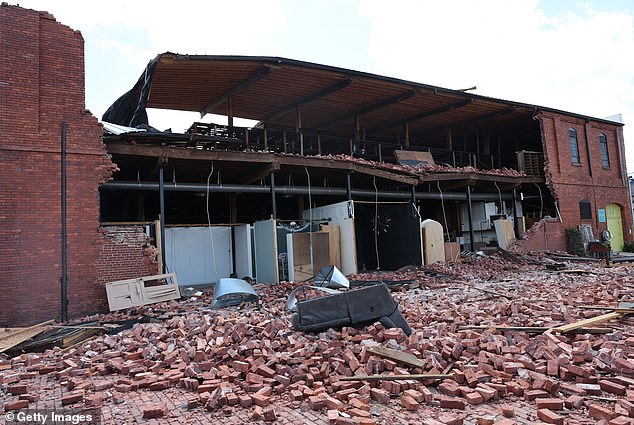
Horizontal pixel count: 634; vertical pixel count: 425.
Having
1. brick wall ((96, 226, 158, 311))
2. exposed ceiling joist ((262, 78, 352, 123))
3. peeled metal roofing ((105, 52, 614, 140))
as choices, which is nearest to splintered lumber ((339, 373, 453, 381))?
brick wall ((96, 226, 158, 311))

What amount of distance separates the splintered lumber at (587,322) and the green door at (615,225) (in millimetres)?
19428

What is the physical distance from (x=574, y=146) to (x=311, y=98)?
14241mm

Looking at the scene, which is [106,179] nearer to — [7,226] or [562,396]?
[7,226]

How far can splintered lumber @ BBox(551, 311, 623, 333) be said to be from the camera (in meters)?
5.60

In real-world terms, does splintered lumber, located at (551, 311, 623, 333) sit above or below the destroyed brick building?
below

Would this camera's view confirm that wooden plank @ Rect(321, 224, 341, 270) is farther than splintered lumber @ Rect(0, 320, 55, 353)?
Yes

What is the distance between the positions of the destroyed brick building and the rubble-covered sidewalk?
434 cm

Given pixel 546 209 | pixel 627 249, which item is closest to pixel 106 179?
pixel 546 209

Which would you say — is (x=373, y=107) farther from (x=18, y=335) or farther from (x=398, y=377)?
(x=398, y=377)

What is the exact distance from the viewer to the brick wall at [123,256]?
10414mm

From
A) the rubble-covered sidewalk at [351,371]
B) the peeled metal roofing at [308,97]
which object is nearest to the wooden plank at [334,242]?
the peeled metal roofing at [308,97]

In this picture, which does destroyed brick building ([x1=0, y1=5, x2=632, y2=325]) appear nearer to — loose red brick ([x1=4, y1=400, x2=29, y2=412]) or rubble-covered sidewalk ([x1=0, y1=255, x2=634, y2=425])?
rubble-covered sidewalk ([x1=0, y1=255, x2=634, y2=425])

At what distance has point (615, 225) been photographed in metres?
22.9

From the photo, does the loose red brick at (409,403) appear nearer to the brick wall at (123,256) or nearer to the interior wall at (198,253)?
the brick wall at (123,256)
